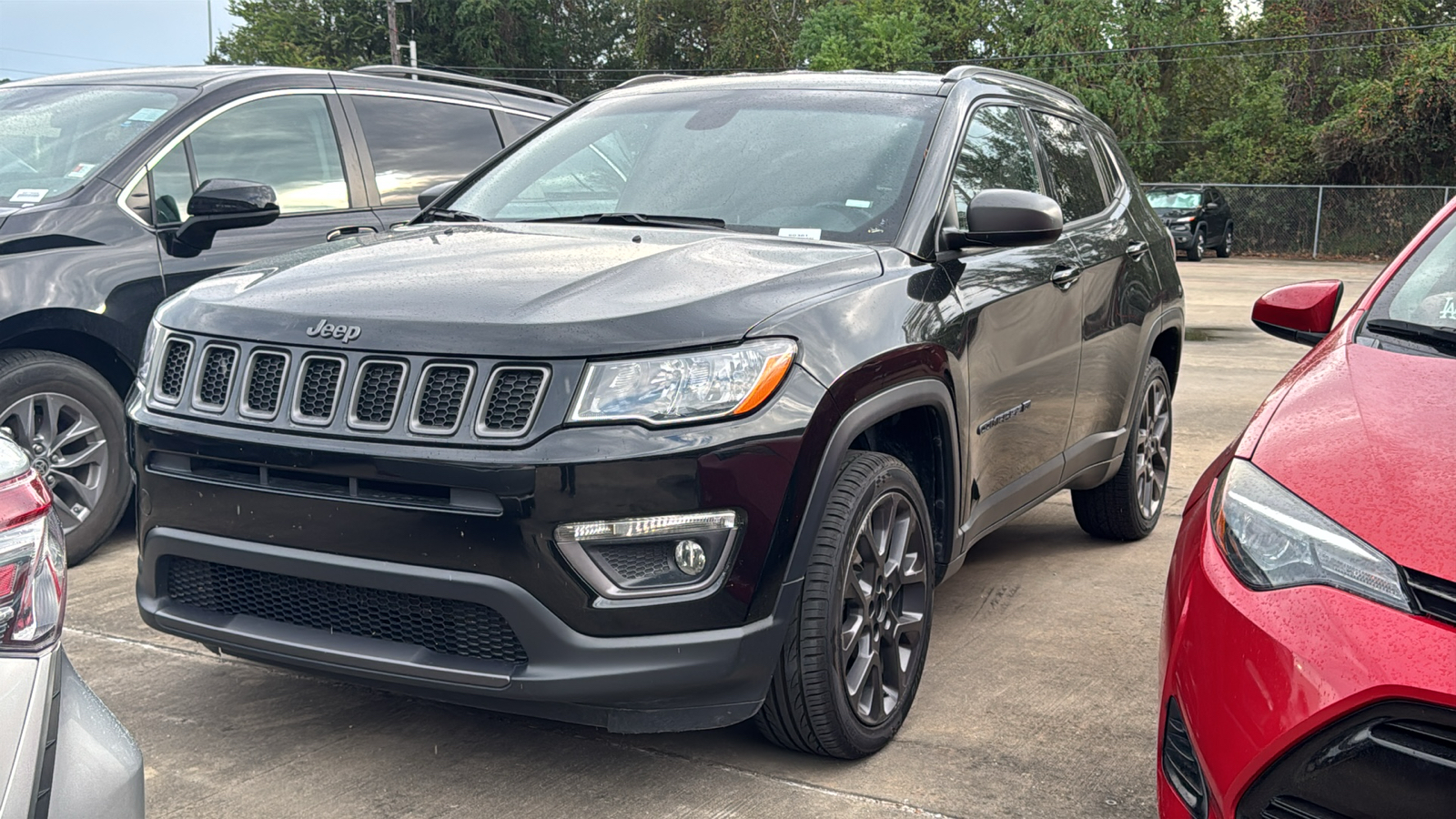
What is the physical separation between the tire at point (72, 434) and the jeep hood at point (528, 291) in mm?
1662

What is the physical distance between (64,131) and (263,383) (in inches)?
123

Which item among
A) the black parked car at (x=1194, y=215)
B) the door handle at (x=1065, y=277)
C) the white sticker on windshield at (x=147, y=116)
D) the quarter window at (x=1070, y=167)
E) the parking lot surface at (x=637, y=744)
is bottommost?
the black parked car at (x=1194, y=215)

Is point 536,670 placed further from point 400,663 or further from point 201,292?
point 201,292

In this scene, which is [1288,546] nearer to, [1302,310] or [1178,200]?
[1302,310]

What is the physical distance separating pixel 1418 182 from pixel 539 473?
32.9m

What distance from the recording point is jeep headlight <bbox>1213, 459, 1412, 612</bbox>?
2168mm

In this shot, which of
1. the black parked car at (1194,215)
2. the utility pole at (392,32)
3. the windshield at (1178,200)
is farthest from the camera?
the utility pole at (392,32)

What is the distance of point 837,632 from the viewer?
3.19 metres

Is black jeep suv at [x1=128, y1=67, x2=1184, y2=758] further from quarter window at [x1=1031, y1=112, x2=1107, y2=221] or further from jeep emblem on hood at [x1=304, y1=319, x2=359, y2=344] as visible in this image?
quarter window at [x1=1031, y1=112, x2=1107, y2=221]

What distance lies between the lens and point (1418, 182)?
3116 cm

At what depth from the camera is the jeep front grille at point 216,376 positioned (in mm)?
3178

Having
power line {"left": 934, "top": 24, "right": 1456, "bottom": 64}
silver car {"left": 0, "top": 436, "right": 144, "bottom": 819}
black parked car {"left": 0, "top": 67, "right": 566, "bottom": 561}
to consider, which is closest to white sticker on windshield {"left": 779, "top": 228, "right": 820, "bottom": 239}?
black parked car {"left": 0, "top": 67, "right": 566, "bottom": 561}

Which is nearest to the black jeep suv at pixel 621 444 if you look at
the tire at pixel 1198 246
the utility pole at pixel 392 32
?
the tire at pixel 1198 246

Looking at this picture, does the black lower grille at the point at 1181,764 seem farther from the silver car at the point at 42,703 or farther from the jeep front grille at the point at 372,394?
the silver car at the point at 42,703
